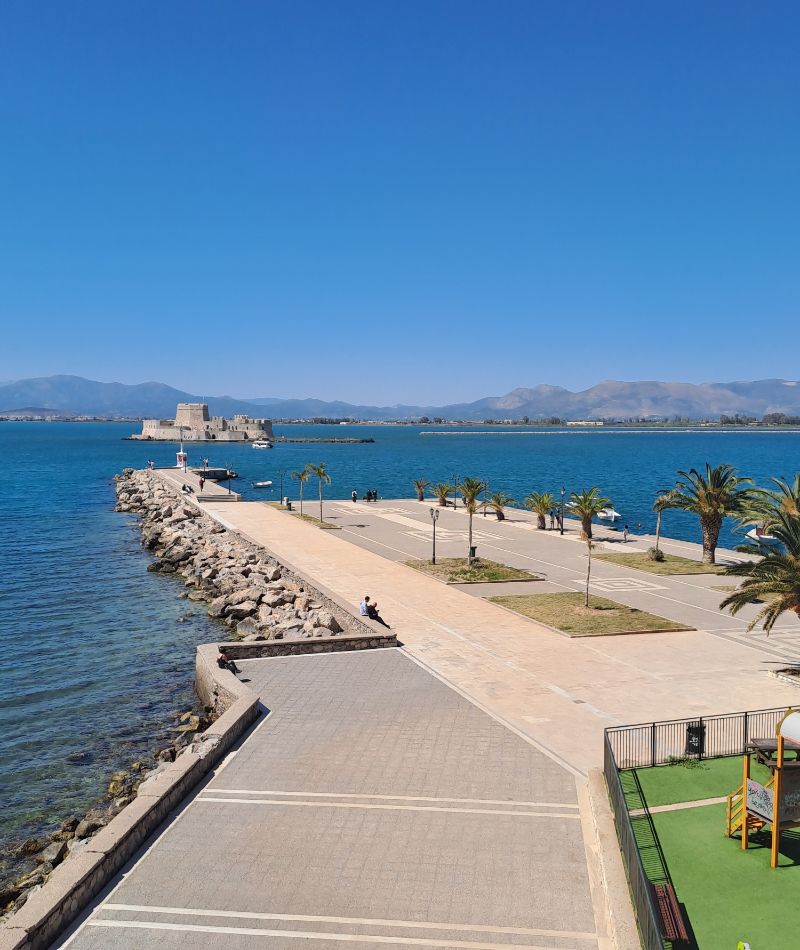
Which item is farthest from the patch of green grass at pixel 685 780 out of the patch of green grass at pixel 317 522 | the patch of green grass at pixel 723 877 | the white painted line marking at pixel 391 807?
the patch of green grass at pixel 317 522

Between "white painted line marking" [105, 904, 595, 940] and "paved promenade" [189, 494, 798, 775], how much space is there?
4633 millimetres

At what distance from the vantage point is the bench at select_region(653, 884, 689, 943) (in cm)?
895

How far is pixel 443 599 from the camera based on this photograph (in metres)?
27.8

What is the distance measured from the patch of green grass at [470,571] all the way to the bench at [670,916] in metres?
21.3

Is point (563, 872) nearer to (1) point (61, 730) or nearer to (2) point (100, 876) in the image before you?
(2) point (100, 876)

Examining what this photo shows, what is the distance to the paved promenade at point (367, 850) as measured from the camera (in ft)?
30.9

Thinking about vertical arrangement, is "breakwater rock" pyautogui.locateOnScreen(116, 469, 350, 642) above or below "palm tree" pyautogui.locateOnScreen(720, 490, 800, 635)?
below

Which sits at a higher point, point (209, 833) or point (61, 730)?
point (209, 833)

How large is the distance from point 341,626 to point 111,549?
27400 millimetres

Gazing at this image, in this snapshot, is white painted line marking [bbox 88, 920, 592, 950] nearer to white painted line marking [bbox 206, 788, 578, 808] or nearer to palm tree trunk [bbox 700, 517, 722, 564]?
white painted line marking [bbox 206, 788, 578, 808]

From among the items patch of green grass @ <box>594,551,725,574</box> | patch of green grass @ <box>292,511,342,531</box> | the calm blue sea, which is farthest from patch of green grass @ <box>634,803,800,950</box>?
patch of green grass @ <box>292,511,342,531</box>

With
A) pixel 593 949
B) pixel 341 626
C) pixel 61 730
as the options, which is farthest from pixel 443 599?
pixel 593 949

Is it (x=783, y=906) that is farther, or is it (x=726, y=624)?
(x=726, y=624)

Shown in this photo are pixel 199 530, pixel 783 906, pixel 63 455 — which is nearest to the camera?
pixel 783 906
